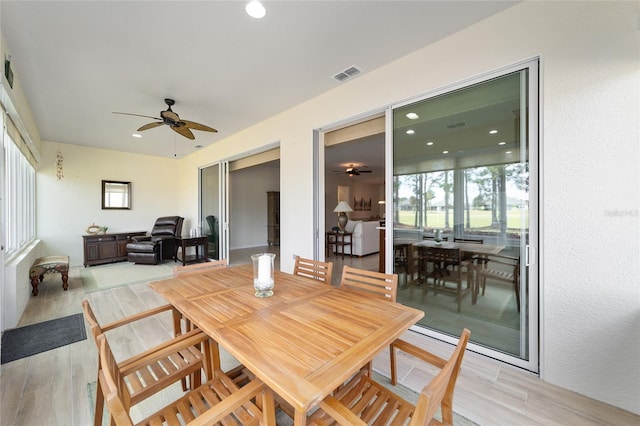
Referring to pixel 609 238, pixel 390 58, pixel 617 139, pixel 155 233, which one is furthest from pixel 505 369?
pixel 155 233

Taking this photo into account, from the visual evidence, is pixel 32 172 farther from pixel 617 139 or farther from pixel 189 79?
pixel 617 139

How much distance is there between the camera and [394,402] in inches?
46.7

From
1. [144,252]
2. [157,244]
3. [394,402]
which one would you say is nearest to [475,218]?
[394,402]

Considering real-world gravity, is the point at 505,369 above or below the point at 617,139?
below

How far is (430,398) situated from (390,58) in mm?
2772

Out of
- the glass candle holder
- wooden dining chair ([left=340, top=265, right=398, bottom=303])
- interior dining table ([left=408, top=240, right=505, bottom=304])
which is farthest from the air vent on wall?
the glass candle holder

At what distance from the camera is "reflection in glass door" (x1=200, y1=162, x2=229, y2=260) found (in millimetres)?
5613

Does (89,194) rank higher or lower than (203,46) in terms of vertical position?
lower

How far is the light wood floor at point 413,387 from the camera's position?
1545 mm

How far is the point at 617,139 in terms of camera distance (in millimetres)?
1572

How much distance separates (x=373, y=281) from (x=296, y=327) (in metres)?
0.78

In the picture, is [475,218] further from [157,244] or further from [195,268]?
[157,244]

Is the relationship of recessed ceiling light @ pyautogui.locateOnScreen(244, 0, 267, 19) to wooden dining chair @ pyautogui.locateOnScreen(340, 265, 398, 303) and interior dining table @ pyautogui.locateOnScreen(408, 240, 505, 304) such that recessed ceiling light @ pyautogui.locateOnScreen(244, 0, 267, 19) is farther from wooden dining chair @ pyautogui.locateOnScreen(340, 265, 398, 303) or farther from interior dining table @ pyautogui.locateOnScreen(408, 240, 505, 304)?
interior dining table @ pyautogui.locateOnScreen(408, 240, 505, 304)

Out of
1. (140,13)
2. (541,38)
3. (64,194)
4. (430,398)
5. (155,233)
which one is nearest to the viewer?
(430,398)
